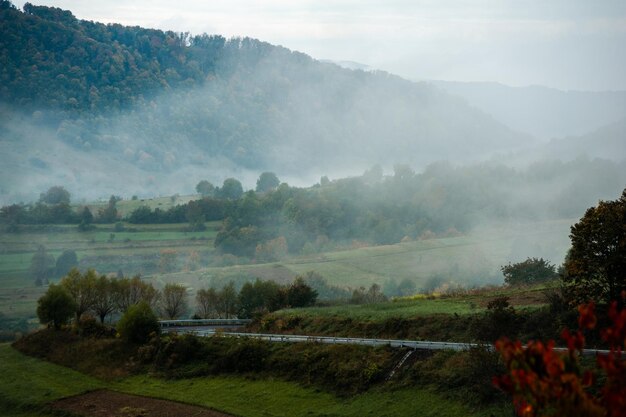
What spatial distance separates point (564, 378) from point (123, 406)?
31.2 meters

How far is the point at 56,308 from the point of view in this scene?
51.3m

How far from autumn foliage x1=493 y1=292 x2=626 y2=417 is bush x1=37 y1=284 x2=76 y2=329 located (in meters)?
48.1

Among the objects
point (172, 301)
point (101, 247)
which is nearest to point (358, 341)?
point (172, 301)

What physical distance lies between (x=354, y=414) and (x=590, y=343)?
1132 centimetres

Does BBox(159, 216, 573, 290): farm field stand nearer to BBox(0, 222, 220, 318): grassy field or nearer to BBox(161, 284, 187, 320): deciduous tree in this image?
BBox(0, 222, 220, 318): grassy field

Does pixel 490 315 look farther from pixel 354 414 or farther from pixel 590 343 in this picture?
pixel 354 414

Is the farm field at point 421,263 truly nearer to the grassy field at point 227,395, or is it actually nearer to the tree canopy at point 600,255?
the grassy field at point 227,395

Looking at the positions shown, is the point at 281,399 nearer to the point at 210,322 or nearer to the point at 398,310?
the point at 398,310

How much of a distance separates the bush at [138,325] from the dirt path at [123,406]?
6.83 m

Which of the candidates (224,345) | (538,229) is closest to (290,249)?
(538,229)

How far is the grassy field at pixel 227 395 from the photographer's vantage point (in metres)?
29.0

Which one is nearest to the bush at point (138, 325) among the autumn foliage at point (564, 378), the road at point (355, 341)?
the road at point (355, 341)

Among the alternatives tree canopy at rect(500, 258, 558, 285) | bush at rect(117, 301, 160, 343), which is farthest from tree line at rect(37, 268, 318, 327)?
tree canopy at rect(500, 258, 558, 285)

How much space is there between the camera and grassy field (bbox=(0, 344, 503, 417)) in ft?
95.1
